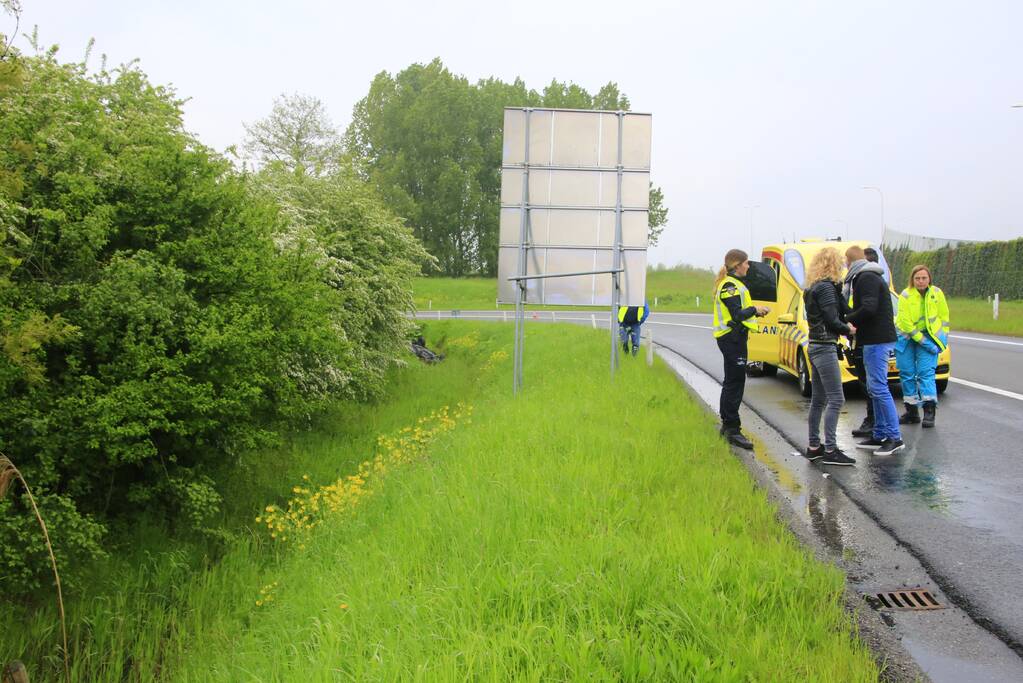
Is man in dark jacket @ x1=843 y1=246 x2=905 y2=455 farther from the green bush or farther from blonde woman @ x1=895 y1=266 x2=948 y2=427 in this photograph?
the green bush

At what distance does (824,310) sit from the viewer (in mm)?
7496

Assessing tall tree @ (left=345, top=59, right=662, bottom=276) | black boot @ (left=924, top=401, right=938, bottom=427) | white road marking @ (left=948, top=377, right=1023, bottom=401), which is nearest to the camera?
black boot @ (left=924, top=401, right=938, bottom=427)

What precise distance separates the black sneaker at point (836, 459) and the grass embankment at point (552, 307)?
3958 centimetres

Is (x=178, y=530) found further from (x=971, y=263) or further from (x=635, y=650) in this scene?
(x=971, y=263)

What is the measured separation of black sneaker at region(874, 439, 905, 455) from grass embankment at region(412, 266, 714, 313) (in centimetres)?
3917

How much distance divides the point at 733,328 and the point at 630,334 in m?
7.77

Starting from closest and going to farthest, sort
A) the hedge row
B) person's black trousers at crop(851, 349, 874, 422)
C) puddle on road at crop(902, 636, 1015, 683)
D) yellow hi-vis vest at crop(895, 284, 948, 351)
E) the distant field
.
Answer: puddle on road at crop(902, 636, 1015, 683), yellow hi-vis vest at crop(895, 284, 948, 351), person's black trousers at crop(851, 349, 874, 422), the distant field, the hedge row

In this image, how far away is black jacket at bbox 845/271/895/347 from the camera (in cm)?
785


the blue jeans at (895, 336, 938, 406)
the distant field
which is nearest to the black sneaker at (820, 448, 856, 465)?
the blue jeans at (895, 336, 938, 406)

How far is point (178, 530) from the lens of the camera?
29.3 ft

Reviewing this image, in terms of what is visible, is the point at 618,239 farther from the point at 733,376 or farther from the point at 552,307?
the point at 552,307

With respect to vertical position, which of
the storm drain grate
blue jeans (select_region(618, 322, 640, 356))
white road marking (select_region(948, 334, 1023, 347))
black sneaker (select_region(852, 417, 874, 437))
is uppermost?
blue jeans (select_region(618, 322, 640, 356))

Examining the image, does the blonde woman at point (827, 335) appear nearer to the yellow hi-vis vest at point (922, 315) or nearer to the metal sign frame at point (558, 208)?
the yellow hi-vis vest at point (922, 315)

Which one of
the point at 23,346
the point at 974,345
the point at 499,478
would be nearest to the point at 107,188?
the point at 23,346
